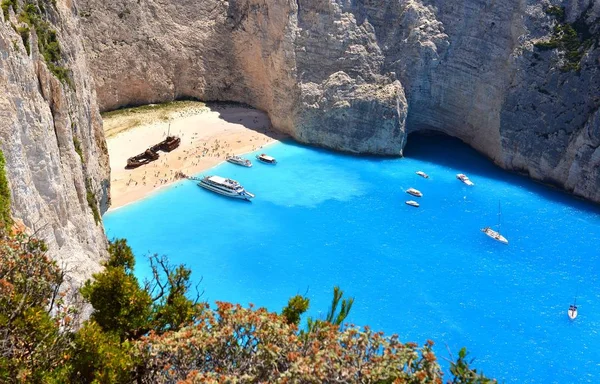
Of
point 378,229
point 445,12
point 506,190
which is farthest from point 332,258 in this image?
point 445,12

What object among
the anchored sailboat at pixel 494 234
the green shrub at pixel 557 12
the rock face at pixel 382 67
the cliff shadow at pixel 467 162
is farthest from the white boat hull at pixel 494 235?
the green shrub at pixel 557 12

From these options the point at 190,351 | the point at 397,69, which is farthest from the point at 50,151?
the point at 397,69

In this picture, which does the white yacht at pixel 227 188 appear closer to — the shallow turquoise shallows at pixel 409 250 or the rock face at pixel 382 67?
the shallow turquoise shallows at pixel 409 250

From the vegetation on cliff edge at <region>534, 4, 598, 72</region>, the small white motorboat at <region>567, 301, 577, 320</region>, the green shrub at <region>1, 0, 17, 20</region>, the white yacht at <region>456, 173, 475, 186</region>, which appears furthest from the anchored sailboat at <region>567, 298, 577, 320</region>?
the green shrub at <region>1, 0, 17, 20</region>

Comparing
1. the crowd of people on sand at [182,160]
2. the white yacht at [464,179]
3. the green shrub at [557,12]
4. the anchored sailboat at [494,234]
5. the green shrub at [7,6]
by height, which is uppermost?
the green shrub at [7,6]

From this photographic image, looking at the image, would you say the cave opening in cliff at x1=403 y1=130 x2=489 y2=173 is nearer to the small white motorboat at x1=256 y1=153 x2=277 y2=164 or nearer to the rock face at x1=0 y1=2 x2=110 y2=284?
the small white motorboat at x1=256 y1=153 x2=277 y2=164

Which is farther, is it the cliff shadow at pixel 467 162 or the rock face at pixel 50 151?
the cliff shadow at pixel 467 162
